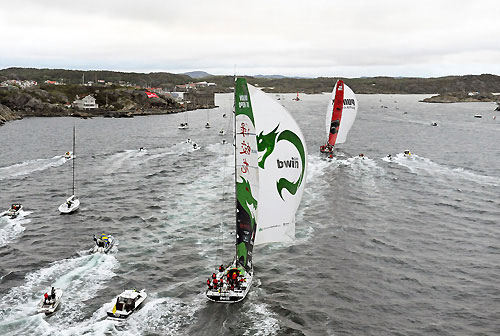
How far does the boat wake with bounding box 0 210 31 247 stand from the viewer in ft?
145

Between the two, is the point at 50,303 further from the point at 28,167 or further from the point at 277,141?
the point at 28,167

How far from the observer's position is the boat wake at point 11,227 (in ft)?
145

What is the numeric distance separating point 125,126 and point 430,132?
102 m

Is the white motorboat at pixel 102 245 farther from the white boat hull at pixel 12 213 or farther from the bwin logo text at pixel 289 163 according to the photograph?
the bwin logo text at pixel 289 163

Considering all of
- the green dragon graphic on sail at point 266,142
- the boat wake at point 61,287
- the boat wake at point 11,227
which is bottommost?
the boat wake at point 11,227

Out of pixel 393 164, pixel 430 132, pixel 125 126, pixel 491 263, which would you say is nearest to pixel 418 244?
pixel 491 263

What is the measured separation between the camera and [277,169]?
31266mm

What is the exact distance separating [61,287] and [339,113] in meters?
66.8

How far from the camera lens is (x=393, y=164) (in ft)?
260

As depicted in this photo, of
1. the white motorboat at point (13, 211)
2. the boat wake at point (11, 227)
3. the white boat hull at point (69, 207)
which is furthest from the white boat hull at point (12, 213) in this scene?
the white boat hull at point (69, 207)

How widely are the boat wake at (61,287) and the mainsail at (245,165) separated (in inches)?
522

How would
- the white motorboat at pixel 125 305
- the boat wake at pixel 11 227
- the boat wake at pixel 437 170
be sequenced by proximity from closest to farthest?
the white motorboat at pixel 125 305 < the boat wake at pixel 11 227 < the boat wake at pixel 437 170

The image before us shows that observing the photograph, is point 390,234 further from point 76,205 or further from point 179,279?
point 76,205

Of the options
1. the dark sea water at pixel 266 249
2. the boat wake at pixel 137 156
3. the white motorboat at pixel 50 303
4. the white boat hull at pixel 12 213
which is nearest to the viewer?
the white motorboat at pixel 50 303
